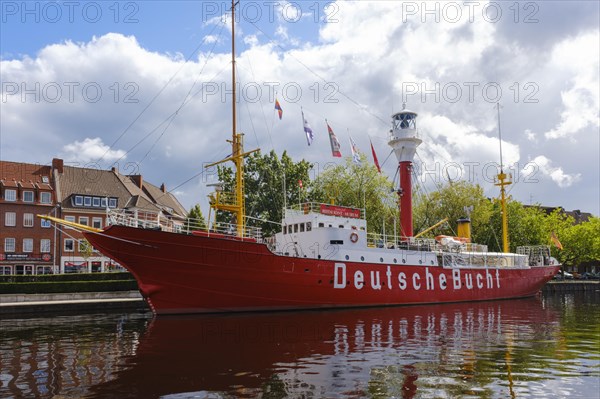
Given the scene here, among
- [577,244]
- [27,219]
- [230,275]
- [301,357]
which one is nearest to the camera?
[301,357]

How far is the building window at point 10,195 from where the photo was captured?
53434 mm

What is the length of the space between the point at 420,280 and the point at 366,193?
21.3 meters

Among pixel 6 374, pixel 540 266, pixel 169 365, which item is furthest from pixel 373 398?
pixel 540 266

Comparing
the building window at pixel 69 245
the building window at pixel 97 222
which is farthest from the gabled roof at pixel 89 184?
the building window at pixel 69 245

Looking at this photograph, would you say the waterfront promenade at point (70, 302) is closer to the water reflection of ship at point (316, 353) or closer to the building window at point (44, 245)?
the water reflection of ship at point (316, 353)

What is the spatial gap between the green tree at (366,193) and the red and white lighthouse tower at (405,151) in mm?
14957

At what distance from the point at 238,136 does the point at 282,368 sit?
65.4ft

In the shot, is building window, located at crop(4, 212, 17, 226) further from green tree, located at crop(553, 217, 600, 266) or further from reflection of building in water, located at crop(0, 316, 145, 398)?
green tree, located at crop(553, 217, 600, 266)

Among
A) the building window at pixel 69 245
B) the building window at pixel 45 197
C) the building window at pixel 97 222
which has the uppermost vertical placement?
the building window at pixel 45 197

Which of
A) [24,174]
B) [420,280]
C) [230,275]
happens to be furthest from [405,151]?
[24,174]

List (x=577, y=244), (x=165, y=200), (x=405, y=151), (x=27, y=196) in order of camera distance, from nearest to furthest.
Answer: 1. (x=405, y=151)
2. (x=27, y=196)
3. (x=577, y=244)
4. (x=165, y=200)

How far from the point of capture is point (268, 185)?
2176 inches

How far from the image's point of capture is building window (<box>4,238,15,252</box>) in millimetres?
52616

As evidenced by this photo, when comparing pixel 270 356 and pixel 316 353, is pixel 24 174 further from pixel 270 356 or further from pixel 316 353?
pixel 316 353
